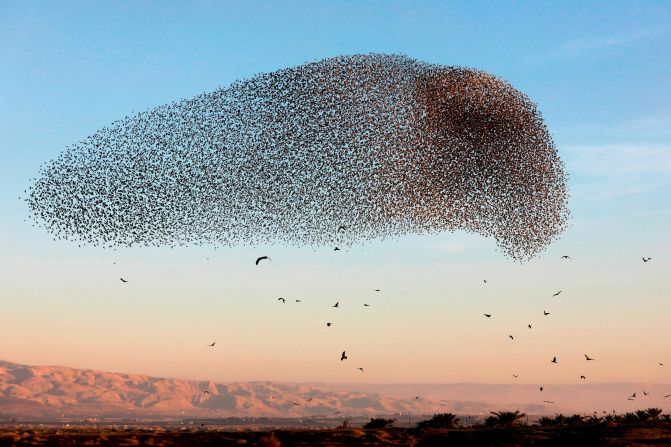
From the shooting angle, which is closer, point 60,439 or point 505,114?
point 60,439

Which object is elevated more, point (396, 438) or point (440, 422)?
point (440, 422)

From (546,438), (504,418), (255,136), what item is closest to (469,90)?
(255,136)

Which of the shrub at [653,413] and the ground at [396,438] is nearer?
the ground at [396,438]

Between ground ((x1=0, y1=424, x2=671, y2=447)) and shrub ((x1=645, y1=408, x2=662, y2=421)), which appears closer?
ground ((x1=0, y1=424, x2=671, y2=447))

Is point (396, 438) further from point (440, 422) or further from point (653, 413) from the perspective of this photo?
point (653, 413)

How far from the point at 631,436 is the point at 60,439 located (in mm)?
23419

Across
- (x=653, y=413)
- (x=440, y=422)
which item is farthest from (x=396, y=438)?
(x=653, y=413)

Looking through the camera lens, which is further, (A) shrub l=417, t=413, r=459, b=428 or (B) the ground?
(A) shrub l=417, t=413, r=459, b=428

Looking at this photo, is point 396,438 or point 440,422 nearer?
point 396,438

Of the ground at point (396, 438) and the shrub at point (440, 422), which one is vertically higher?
the shrub at point (440, 422)

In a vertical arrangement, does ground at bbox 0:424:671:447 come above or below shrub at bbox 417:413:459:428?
below

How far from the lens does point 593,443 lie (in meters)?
30.8

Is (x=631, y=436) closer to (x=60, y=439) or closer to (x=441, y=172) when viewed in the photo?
(x=60, y=439)

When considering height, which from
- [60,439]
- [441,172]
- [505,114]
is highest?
[505,114]
